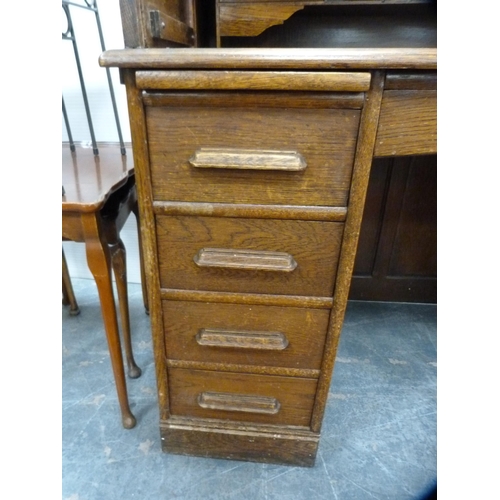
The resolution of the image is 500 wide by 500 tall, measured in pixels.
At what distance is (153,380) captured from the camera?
1.08 metres

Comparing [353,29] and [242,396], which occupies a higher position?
[353,29]

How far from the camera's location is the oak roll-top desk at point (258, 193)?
490mm

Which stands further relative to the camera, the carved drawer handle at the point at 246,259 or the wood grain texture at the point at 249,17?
the wood grain texture at the point at 249,17

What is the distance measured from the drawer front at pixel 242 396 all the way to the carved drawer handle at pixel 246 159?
438 mm

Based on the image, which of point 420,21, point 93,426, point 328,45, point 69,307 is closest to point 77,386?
point 93,426

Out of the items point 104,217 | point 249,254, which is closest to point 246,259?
point 249,254

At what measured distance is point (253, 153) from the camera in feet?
1.77

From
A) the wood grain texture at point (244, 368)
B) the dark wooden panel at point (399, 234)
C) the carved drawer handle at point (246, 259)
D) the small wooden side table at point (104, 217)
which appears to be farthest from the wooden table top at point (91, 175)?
the dark wooden panel at point (399, 234)

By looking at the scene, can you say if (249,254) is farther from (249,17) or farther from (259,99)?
(249,17)

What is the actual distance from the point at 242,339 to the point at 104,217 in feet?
1.29

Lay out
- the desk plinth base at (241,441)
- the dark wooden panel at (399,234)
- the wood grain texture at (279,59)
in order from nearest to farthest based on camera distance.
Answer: the wood grain texture at (279,59)
the desk plinth base at (241,441)
the dark wooden panel at (399,234)

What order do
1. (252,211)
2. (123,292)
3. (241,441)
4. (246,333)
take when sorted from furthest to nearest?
(123,292)
(241,441)
(246,333)
(252,211)

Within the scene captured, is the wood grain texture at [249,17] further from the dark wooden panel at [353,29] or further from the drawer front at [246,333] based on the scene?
the drawer front at [246,333]
